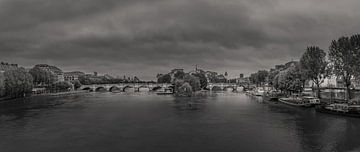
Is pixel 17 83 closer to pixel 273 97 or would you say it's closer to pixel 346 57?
pixel 273 97

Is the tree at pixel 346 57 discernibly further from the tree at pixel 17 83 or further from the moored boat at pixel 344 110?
the tree at pixel 17 83

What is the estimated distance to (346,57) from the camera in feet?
253

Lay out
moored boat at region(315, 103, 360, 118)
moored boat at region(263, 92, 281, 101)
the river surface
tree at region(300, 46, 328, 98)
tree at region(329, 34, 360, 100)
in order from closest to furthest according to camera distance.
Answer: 1. the river surface
2. moored boat at region(315, 103, 360, 118)
3. tree at region(329, 34, 360, 100)
4. tree at region(300, 46, 328, 98)
5. moored boat at region(263, 92, 281, 101)

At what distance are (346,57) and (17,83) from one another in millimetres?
99702

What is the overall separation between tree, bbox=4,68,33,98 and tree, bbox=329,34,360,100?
95.2 metres

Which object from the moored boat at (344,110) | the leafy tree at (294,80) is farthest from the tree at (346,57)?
the leafy tree at (294,80)

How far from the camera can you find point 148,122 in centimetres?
6228

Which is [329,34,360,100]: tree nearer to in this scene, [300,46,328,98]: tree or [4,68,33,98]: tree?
[300,46,328,98]: tree

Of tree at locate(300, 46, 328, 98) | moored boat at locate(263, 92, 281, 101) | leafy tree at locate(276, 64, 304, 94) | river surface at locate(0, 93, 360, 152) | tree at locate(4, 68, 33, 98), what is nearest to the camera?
river surface at locate(0, 93, 360, 152)

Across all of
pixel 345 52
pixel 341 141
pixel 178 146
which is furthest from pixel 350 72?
pixel 178 146

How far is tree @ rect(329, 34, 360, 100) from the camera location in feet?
247

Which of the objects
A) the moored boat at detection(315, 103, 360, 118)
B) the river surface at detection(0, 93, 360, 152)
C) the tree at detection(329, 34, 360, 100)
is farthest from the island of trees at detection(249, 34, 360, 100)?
the river surface at detection(0, 93, 360, 152)

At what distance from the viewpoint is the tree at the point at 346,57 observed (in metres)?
75.2

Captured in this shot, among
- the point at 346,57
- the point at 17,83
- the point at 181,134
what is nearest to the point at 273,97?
the point at 346,57
